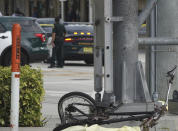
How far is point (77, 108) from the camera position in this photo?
25.6ft

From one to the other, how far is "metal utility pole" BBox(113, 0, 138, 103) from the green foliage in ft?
3.95

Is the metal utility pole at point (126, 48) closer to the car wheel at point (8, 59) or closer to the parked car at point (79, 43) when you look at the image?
the car wheel at point (8, 59)

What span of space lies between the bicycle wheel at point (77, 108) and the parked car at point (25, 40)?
1103 cm

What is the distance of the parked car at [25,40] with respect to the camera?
64.9 ft

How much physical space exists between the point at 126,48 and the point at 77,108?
3.16 ft

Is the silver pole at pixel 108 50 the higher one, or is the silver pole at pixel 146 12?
the silver pole at pixel 146 12

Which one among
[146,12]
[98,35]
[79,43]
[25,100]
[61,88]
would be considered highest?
[146,12]

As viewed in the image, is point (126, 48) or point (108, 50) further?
point (126, 48)

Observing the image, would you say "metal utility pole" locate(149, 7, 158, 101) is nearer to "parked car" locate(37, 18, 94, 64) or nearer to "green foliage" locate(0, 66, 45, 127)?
"green foliage" locate(0, 66, 45, 127)

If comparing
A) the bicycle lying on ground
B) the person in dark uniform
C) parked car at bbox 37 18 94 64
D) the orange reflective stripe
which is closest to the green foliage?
the bicycle lying on ground

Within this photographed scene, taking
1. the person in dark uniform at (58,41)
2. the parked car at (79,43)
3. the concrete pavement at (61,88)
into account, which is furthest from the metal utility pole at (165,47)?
the parked car at (79,43)

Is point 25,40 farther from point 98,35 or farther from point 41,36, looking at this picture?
point 98,35

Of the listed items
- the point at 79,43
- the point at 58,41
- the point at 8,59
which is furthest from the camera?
the point at 79,43

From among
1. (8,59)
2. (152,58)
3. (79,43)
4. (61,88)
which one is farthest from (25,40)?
Answer: (152,58)
